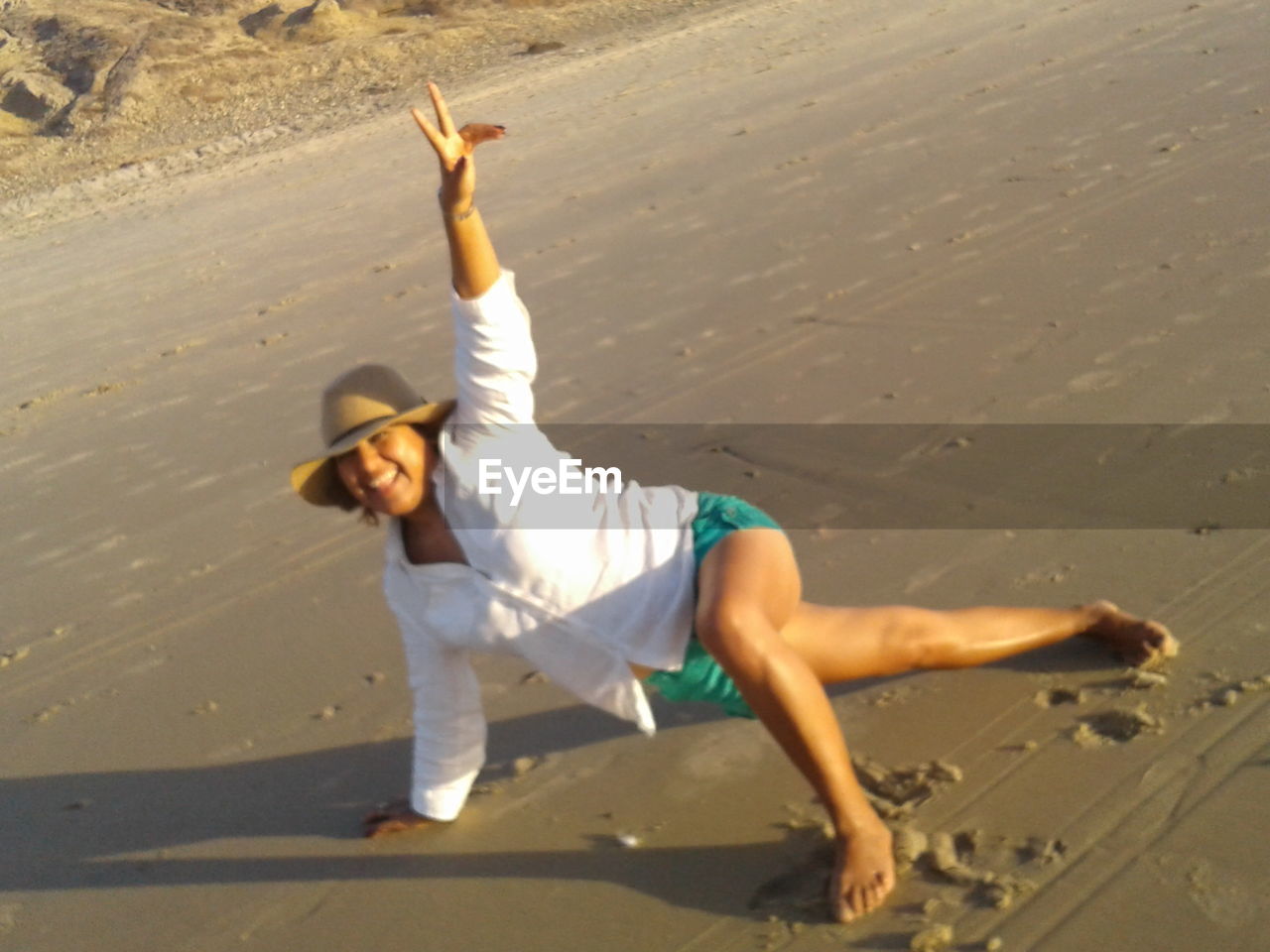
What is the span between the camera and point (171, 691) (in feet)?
13.4

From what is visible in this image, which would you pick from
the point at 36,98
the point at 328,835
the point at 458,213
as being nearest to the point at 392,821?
the point at 328,835

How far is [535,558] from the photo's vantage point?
8.98 feet

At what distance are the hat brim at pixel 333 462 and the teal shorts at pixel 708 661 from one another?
57 cm

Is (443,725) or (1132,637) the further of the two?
(1132,637)

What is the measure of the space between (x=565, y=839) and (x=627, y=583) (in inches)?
25.8

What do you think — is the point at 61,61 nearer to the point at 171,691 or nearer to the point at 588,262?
the point at 588,262

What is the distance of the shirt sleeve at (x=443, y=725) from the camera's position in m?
2.97

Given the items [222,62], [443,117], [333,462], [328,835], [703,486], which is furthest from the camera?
[222,62]

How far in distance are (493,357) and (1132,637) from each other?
61.5 inches

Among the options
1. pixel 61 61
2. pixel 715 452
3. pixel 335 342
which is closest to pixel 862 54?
pixel 335 342

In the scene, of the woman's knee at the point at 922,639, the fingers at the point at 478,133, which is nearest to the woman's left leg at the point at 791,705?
the woman's knee at the point at 922,639

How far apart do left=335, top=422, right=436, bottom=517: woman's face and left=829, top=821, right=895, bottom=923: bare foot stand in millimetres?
1066

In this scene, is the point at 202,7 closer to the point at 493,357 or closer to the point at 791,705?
the point at 493,357

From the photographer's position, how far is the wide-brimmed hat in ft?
9.09
